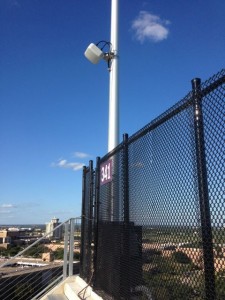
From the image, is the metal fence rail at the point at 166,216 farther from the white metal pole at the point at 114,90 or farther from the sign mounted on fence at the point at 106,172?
the white metal pole at the point at 114,90

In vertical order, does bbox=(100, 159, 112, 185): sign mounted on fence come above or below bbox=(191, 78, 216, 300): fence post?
above

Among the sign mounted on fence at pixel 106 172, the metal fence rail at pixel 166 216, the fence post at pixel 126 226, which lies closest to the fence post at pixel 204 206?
the metal fence rail at pixel 166 216

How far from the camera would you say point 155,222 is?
3383 mm

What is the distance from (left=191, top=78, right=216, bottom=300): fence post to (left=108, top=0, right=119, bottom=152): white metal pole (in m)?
4.22

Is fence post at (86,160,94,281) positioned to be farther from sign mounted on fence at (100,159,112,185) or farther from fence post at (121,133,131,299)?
fence post at (121,133,131,299)

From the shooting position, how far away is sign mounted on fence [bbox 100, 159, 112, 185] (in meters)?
5.48

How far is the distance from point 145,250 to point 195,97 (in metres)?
1.69

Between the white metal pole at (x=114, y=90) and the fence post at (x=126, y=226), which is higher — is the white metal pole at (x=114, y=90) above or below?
above

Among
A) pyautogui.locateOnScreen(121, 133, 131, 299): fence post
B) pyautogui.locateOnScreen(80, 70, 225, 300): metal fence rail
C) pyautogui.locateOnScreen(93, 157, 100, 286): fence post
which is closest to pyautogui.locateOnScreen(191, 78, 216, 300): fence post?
pyautogui.locateOnScreen(80, 70, 225, 300): metal fence rail

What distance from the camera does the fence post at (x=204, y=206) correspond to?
8.00ft

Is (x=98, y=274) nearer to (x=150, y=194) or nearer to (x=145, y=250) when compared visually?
(x=145, y=250)

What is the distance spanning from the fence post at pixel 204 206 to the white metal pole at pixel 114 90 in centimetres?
422

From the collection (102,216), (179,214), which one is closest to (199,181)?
(179,214)

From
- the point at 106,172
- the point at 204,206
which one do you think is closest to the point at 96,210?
the point at 106,172
